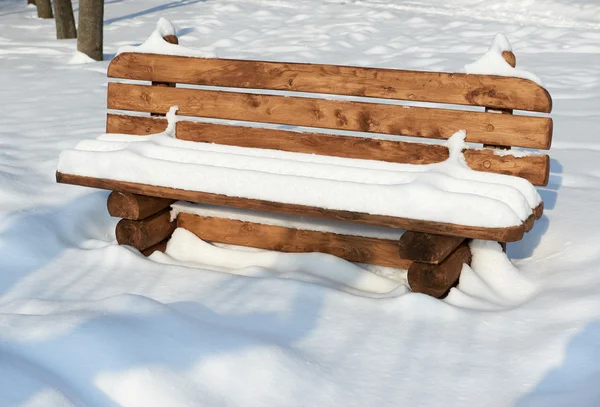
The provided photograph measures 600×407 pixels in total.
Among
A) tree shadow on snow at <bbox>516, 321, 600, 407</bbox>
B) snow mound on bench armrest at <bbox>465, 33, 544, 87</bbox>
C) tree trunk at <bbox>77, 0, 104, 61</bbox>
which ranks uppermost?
snow mound on bench armrest at <bbox>465, 33, 544, 87</bbox>

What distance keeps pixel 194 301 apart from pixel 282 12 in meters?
11.9

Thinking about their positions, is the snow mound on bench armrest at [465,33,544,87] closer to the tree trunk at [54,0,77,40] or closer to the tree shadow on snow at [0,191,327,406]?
the tree shadow on snow at [0,191,327,406]

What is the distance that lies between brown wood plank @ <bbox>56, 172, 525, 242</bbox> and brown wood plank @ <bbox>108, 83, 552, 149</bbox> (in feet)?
2.01

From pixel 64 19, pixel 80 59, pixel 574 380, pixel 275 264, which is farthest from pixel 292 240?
pixel 64 19

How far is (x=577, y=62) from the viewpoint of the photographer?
10016mm

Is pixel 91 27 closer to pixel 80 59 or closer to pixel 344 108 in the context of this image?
pixel 80 59

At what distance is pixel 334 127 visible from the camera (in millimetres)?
4289

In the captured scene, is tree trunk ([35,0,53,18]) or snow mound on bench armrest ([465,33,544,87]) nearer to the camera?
snow mound on bench armrest ([465,33,544,87])

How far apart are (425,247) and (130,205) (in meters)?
1.69

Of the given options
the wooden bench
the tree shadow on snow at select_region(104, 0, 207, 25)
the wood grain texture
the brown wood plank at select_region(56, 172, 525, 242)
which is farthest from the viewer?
the tree shadow on snow at select_region(104, 0, 207, 25)

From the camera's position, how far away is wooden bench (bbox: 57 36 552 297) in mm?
3805

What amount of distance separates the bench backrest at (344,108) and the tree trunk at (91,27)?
5.98 meters

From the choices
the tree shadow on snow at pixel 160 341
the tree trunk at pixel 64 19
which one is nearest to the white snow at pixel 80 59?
the tree trunk at pixel 64 19

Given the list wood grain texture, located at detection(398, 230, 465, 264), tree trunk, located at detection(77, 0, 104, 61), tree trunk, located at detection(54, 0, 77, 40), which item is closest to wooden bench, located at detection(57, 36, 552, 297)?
wood grain texture, located at detection(398, 230, 465, 264)
